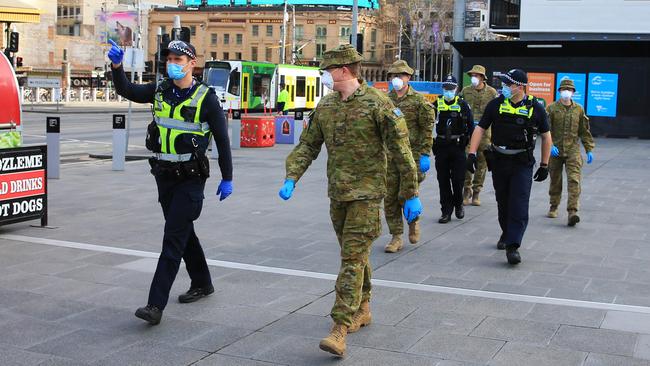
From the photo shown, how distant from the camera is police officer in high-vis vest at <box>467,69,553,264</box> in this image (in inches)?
319

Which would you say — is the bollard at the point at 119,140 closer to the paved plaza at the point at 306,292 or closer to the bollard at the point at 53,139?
the bollard at the point at 53,139

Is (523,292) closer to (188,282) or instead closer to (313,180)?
(188,282)

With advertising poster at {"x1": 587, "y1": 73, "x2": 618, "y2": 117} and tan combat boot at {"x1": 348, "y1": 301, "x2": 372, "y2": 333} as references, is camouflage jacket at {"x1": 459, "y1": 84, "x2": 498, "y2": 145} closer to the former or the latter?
tan combat boot at {"x1": 348, "y1": 301, "x2": 372, "y2": 333}

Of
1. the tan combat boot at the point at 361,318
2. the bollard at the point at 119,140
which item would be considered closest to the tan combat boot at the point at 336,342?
the tan combat boot at the point at 361,318

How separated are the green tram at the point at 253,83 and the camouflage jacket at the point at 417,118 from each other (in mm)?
28229

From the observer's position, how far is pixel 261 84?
145 ft

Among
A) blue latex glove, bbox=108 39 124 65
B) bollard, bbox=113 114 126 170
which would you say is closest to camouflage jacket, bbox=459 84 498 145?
bollard, bbox=113 114 126 170

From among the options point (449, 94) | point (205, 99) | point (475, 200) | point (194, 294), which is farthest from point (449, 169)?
point (205, 99)

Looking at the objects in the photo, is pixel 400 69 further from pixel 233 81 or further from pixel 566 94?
pixel 233 81

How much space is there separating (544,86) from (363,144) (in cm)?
2784

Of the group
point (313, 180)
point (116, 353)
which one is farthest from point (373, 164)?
point (313, 180)

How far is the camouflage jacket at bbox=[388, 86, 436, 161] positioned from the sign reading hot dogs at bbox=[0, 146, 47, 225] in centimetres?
407

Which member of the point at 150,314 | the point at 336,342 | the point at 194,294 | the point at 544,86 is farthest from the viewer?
the point at 544,86

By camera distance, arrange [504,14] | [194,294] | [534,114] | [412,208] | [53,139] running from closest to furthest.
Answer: [412,208]
[194,294]
[534,114]
[53,139]
[504,14]
